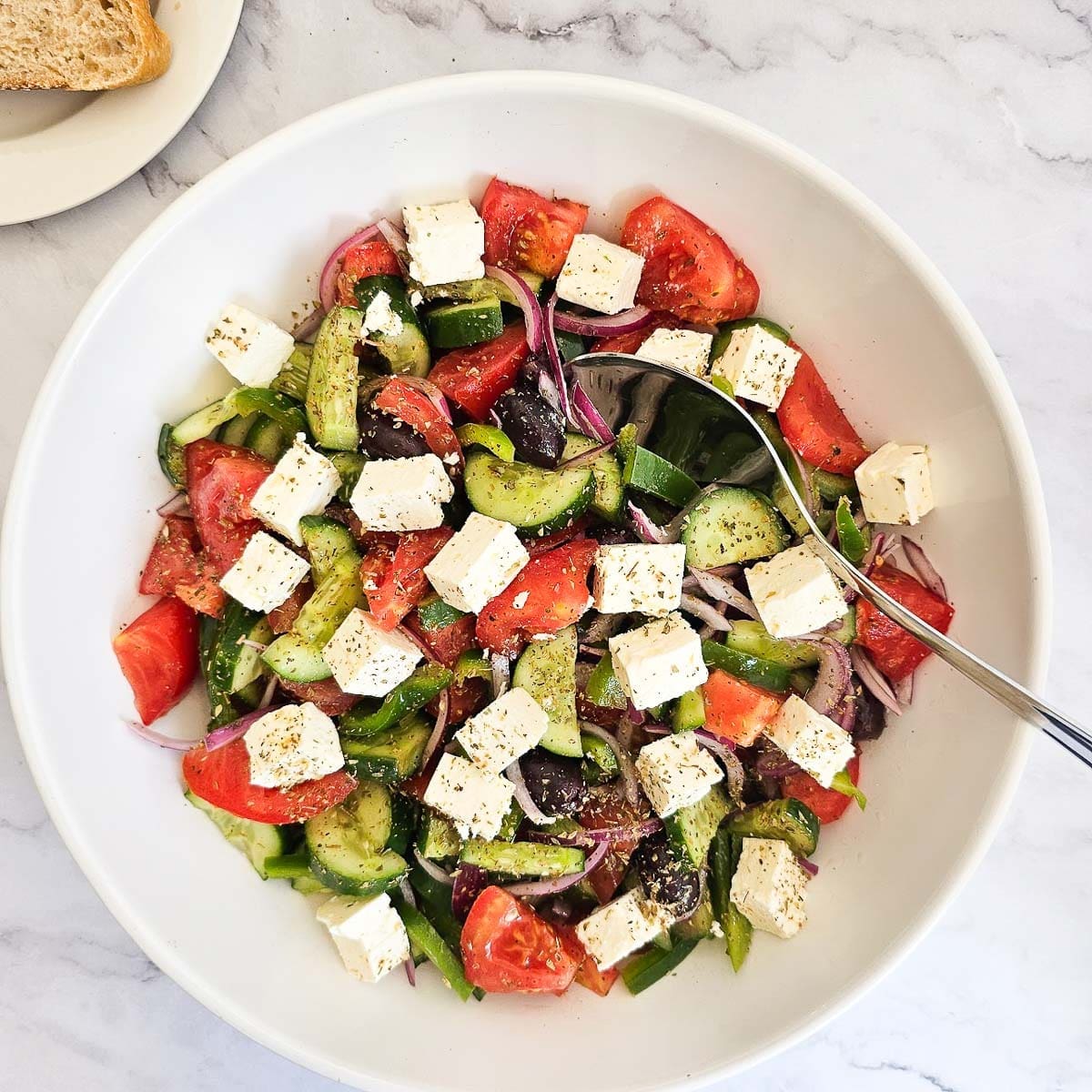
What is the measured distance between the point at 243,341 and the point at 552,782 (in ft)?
3.82

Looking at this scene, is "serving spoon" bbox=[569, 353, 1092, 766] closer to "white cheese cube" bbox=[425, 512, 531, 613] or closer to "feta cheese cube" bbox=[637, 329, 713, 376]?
"feta cheese cube" bbox=[637, 329, 713, 376]

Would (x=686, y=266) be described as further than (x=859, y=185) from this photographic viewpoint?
No

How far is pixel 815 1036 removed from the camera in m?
2.49

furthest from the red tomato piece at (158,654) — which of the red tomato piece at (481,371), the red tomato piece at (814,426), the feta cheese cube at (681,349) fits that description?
the red tomato piece at (814,426)

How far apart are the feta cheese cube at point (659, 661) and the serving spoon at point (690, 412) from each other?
362mm

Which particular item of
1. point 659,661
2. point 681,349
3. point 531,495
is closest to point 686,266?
point 681,349

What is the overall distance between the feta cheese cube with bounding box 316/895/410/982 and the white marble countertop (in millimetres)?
695

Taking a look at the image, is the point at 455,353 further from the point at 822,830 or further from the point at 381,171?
the point at 822,830

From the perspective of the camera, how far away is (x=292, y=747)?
6.44 feet

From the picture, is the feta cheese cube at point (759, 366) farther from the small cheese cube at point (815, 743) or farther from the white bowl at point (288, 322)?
the small cheese cube at point (815, 743)

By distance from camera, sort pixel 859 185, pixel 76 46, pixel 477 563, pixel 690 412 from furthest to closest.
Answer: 1. pixel 859 185
2. pixel 76 46
3. pixel 690 412
4. pixel 477 563

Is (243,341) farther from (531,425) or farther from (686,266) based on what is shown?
(686,266)

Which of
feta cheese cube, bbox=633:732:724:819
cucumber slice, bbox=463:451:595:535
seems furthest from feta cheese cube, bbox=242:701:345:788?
feta cheese cube, bbox=633:732:724:819

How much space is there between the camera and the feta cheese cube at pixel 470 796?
1993mm
